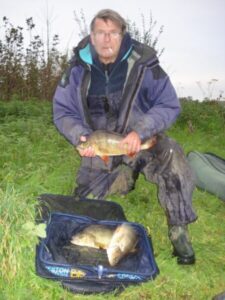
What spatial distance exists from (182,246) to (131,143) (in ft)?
3.49

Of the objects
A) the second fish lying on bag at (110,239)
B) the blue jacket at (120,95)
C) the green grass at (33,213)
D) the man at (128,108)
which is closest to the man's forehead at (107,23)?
the man at (128,108)

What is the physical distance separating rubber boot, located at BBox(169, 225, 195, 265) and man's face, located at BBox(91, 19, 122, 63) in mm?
1808

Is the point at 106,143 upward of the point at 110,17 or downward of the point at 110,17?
downward

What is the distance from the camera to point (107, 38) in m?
4.91

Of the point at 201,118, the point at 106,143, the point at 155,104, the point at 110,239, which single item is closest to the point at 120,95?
the point at 155,104

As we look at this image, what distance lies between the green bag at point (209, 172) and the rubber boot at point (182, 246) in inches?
66.3

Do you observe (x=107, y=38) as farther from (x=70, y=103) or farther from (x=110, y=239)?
(x=110, y=239)

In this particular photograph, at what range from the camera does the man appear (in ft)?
15.5

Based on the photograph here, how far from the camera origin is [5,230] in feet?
12.9

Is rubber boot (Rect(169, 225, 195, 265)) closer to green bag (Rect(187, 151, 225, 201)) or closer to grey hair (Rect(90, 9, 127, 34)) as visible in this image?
green bag (Rect(187, 151, 225, 201))

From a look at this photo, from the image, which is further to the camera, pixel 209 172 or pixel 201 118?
pixel 201 118

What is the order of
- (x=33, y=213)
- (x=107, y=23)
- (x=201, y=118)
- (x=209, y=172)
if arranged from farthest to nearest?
1. (x=201, y=118)
2. (x=209, y=172)
3. (x=107, y=23)
4. (x=33, y=213)

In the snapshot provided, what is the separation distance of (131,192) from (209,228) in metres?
1.01

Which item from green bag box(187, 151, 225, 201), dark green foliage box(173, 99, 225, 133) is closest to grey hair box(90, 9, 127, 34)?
green bag box(187, 151, 225, 201)
